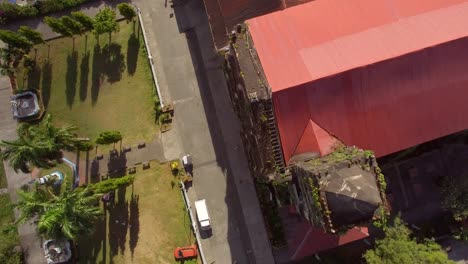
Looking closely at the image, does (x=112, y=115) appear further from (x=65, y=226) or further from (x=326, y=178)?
(x=326, y=178)

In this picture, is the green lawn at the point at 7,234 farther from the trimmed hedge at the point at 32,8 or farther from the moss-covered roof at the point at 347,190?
the moss-covered roof at the point at 347,190

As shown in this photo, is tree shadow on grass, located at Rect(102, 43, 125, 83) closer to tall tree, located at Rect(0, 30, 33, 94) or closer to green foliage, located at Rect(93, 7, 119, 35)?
green foliage, located at Rect(93, 7, 119, 35)

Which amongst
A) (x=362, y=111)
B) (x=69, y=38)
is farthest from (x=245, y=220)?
(x=69, y=38)

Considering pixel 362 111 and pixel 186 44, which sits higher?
pixel 186 44

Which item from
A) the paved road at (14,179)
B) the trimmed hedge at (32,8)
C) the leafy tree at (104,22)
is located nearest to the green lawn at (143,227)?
the paved road at (14,179)

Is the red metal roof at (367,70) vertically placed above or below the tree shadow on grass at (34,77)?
below

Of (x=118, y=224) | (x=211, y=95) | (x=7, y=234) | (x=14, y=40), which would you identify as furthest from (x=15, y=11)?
(x=118, y=224)

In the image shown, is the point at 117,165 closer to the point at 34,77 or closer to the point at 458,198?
the point at 34,77
